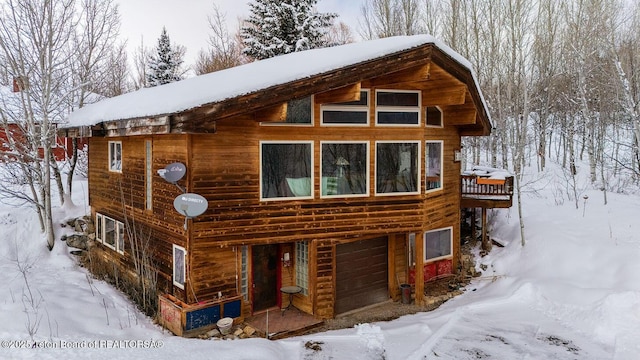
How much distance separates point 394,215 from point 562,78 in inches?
857

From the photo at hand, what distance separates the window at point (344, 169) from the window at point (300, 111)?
0.71 meters

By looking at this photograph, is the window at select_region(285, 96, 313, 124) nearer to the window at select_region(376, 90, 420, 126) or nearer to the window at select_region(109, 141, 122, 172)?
the window at select_region(376, 90, 420, 126)

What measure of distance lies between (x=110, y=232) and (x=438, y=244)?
9616mm

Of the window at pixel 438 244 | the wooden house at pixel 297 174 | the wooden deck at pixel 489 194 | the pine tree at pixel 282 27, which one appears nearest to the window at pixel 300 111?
the wooden house at pixel 297 174

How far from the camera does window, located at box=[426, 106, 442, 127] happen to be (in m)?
10.7

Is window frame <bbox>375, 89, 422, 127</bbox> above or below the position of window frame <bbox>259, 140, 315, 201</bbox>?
above

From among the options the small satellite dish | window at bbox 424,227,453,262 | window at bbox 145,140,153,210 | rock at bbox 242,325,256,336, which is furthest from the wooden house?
window at bbox 424,227,453,262

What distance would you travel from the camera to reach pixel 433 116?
10.9 meters

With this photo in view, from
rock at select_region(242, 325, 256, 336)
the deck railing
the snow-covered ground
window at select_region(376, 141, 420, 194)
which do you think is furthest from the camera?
the deck railing

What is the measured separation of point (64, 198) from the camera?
1459cm

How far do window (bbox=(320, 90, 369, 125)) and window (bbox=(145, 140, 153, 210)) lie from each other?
4024 millimetres

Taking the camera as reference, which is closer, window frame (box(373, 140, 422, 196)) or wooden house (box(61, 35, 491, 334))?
wooden house (box(61, 35, 491, 334))

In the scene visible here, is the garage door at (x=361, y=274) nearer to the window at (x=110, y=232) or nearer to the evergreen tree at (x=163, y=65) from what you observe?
the window at (x=110, y=232)

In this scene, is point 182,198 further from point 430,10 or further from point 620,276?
point 430,10
